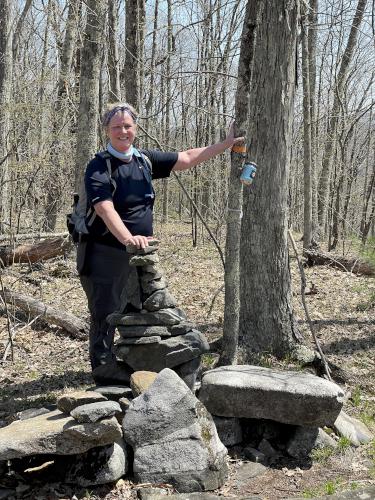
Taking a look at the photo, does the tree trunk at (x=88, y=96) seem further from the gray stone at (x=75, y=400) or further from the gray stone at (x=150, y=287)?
the gray stone at (x=75, y=400)

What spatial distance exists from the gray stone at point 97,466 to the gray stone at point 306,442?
132 cm

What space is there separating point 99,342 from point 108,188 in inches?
54.0

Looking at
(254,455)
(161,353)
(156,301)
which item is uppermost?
(156,301)

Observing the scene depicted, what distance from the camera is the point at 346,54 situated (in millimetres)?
15234

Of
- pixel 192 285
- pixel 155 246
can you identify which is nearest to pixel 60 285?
pixel 192 285

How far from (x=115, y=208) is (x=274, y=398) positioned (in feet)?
6.15

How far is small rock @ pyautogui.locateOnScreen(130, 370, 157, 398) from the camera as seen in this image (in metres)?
3.87

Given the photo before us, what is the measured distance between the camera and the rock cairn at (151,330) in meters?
4.18

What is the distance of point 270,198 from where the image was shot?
5492 millimetres

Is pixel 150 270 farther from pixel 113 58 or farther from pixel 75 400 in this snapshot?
pixel 113 58

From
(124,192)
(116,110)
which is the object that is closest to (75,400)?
(124,192)

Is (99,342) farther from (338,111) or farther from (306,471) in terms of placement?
(338,111)

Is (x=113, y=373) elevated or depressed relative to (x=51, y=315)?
elevated

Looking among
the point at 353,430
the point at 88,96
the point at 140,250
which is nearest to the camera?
the point at 140,250
